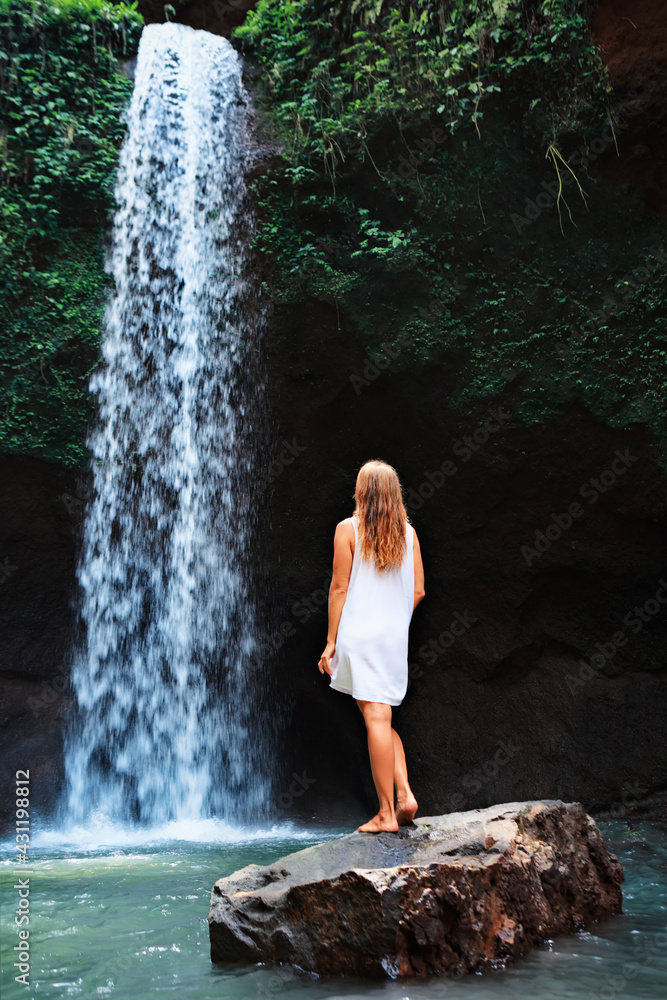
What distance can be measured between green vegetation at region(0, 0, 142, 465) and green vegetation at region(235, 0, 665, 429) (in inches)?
82.6

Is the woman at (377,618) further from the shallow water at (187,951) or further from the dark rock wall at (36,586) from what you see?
the dark rock wall at (36,586)

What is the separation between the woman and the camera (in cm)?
412

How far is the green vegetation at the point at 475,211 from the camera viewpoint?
7.78m

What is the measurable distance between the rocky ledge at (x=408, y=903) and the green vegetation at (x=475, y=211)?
16.8 feet

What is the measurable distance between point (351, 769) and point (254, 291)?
215 inches

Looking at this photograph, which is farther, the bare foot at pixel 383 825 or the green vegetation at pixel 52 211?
the green vegetation at pixel 52 211

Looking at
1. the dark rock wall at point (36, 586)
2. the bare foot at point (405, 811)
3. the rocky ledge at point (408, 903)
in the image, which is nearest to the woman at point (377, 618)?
the bare foot at point (405, 811)

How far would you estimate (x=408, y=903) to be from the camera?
10.5 feet

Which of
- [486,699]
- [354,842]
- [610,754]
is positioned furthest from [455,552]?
[354,842]

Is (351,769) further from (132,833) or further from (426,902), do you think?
(426,902)

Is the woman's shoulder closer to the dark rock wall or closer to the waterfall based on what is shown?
the waterfall

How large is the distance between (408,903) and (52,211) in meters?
8.09

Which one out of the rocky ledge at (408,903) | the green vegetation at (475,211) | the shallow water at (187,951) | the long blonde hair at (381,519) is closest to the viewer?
the shallow water at (187,951)

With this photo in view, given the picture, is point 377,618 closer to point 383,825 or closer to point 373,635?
point 373,635
